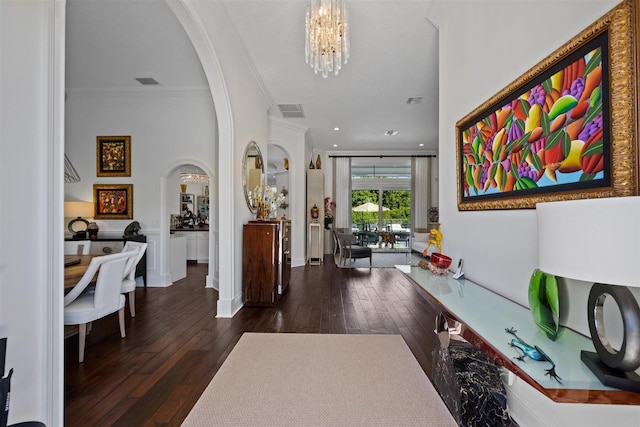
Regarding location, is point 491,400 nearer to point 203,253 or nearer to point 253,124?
point 253,124

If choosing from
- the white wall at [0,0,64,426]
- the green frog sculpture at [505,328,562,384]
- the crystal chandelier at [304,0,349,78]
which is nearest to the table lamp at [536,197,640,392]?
the green frog sculpture at [505,328,562,384]

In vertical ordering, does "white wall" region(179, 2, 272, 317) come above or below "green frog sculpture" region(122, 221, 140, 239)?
above

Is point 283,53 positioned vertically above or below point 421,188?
above

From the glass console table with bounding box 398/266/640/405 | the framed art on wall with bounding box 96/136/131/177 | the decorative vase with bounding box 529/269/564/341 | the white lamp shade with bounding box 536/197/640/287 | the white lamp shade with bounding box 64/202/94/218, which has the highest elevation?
the framed art on wall with bounding box 96/136/131/177

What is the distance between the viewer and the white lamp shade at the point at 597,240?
0.75m

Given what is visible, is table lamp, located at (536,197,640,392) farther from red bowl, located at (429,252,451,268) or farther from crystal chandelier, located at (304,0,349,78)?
crystal chandelier, located at (304,0,349,78)

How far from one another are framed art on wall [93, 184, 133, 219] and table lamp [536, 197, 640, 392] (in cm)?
588

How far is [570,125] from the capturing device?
1269mm

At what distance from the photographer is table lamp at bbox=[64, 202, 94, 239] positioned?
16.0 ft

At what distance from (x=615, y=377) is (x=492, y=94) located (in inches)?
62.9

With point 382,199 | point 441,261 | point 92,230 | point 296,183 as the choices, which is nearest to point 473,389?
point 441,261

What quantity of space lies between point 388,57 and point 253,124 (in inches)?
88.7

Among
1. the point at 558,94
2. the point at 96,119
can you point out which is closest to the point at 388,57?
the point at 558,94

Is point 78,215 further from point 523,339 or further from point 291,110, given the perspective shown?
point 523,339
